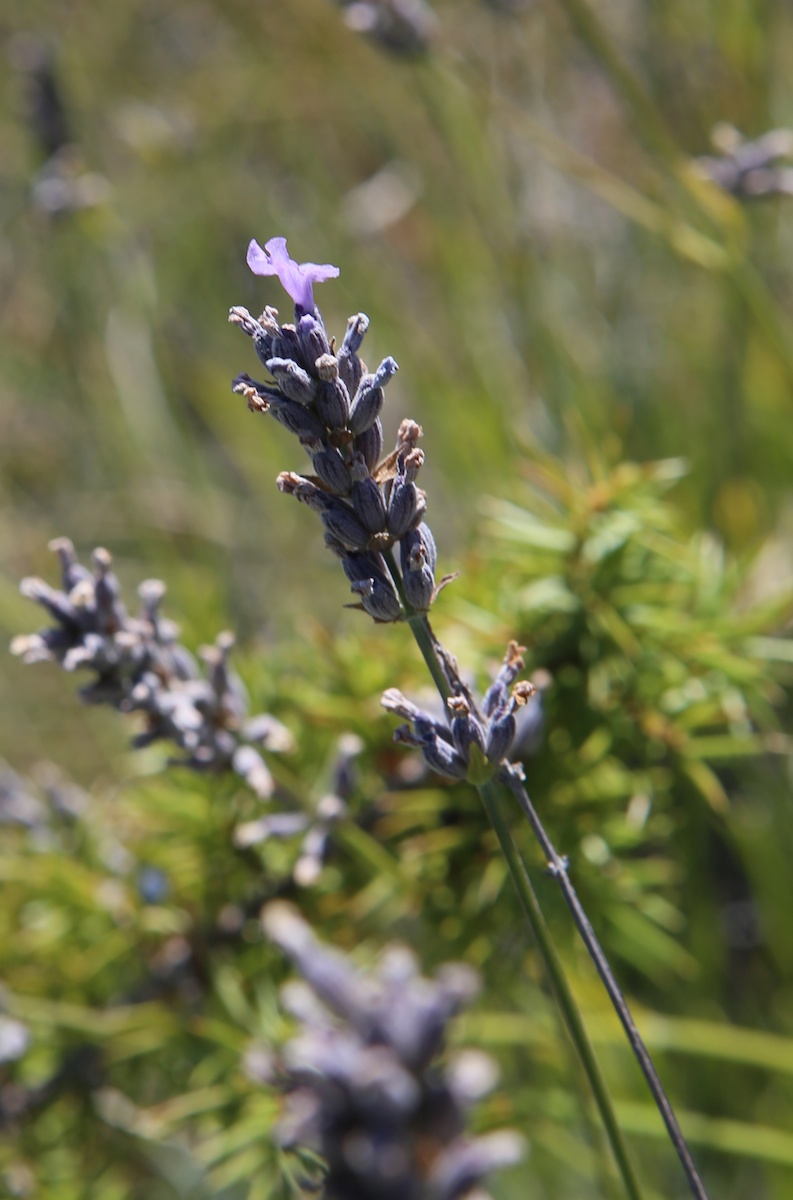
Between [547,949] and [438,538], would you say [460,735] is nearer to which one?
[547,949]

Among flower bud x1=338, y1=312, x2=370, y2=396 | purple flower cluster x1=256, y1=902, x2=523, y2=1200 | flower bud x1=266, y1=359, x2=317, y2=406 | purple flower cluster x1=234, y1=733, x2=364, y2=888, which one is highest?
flower bud x1=338, y1=312, x2=370, y2=396

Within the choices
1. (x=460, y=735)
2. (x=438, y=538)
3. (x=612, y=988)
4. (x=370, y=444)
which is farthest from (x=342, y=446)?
(x=438, y=538)

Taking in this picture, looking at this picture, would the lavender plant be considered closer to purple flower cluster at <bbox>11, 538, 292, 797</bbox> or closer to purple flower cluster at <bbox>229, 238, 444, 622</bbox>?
purple flower cluster at <bbox>229, 238, 444, 622</bbox>

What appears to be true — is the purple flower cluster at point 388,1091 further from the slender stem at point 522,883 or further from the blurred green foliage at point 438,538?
the blurred green foliage at point 438,538

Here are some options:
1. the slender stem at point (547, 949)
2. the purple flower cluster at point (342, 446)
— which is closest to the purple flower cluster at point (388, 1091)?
the slender stem at point (547, 949)

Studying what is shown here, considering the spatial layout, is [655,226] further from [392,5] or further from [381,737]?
[381,737]

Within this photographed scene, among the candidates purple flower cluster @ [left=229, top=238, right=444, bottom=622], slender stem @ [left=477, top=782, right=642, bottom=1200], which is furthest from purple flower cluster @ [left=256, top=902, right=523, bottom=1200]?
purple flower cluster @ [left=229, top=238, right=444, bottom=622]

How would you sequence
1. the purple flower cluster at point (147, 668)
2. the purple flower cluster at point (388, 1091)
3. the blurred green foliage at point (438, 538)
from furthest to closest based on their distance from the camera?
the blurred green foliage at point (438, 538) < the purple flower cluster at point (147, 668) < the purple flower cluster at point (388, 1091)
